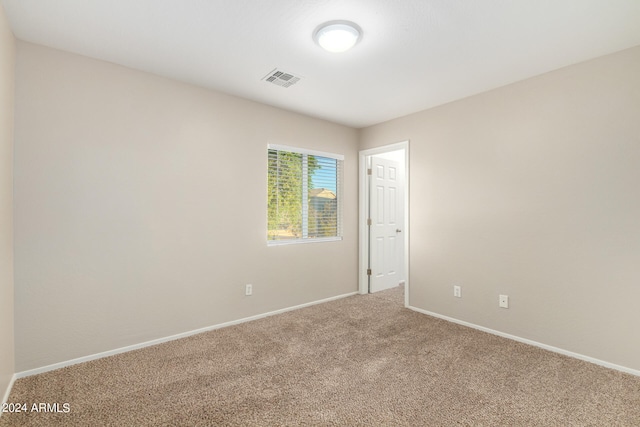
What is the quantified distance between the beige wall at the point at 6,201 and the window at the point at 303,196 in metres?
2.13

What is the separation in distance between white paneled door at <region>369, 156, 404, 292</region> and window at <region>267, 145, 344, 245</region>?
1.93ft

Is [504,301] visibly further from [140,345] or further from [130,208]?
[130,208]

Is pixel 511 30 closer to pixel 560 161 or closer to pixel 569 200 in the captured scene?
pixel 560 161

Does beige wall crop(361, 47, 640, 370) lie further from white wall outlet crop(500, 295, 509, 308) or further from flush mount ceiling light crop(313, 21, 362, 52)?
flush mount ceiling light crop(313, 21, 362, 52)

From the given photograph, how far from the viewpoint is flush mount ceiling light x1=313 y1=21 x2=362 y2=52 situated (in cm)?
196

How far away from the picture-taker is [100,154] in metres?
Result: 2.43

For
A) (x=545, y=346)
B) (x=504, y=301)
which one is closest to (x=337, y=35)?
(x=504, y=301)

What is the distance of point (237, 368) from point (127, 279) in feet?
4.02

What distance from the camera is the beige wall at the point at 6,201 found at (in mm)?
1842

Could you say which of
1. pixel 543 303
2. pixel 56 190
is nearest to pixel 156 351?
pixel 56 190

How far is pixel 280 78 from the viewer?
277cm

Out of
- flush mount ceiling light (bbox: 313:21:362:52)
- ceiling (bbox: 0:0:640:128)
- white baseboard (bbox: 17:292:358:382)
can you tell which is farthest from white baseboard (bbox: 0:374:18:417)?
flush mount ceiling light (bbox: 313:21:362:52)

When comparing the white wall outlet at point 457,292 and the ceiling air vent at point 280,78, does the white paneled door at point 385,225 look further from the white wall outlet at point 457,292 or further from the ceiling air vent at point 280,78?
the ceiling air vent at point 280,78

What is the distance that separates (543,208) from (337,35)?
2299 millimetres
